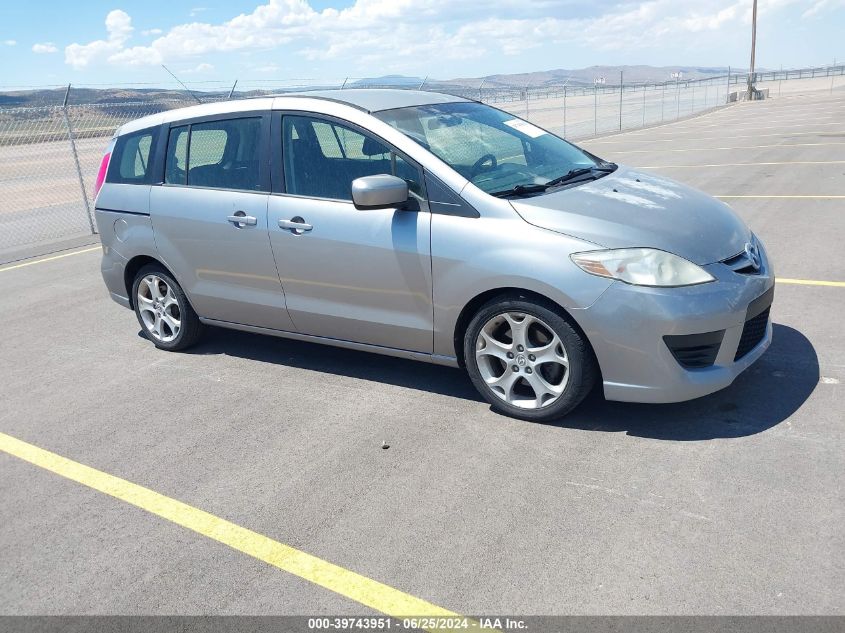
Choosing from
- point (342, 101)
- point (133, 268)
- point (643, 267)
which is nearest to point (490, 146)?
point (342, 101)

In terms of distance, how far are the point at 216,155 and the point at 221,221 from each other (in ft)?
1.63

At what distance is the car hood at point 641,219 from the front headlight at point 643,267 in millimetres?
45

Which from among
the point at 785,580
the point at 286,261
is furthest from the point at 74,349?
the point at 785,580

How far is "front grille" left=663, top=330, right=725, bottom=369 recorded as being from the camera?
3.89m

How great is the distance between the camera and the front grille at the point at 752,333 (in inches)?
162

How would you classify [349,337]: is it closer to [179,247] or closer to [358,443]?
[358,443]

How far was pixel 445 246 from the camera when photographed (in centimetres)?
434

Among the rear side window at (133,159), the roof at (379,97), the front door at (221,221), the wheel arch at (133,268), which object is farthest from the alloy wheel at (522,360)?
the rear side window at (133,159)

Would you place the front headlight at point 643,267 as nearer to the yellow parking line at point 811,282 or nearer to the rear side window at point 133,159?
the yellow parking line at point 811,282

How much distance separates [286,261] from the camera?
5000mm

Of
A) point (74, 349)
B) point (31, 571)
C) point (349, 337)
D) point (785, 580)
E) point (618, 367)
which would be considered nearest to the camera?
point (785, 580)

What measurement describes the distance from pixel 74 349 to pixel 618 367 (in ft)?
14.4

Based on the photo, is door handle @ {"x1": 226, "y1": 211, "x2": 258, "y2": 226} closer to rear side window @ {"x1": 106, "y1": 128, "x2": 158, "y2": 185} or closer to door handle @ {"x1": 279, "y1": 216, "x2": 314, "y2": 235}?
door handle @ {"x1": 279, "y1": 216, "x2": 314, "y2": 235}

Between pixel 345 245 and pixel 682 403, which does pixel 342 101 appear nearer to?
→ pixel 345 245
